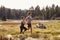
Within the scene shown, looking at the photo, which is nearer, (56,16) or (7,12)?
(56,16)

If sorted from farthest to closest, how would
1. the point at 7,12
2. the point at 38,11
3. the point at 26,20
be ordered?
the point at 38,11 < the point at 7,12 < the point at 26,20

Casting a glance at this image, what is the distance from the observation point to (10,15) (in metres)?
87.0

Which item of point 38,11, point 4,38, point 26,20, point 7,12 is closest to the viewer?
point 4,38

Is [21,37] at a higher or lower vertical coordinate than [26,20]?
lower

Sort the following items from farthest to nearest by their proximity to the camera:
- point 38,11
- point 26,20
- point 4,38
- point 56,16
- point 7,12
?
point 38,11
point 7,12
point 56,16
point 26,20
point 4,38

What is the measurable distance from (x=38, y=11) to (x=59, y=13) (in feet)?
50.3

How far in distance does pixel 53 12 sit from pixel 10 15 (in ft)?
58.7

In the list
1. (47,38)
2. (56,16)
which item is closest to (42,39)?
(47,38)

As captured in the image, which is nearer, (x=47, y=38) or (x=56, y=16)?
(x=47, y=38)

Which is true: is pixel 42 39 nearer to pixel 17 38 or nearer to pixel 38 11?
pixel 17 38

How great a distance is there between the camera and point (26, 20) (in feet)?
49.1

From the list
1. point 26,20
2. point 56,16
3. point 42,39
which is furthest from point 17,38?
point 56,16

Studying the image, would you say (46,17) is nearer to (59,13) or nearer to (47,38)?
(59,13)

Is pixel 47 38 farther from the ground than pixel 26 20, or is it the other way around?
pixel 26 20
